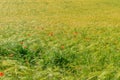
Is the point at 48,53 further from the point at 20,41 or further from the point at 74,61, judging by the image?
the point at 20,41

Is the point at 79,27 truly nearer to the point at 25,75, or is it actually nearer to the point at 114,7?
the point at 25,75

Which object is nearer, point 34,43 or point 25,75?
point 25,75

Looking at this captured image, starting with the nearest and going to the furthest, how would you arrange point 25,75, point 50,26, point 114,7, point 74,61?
1. point 25,75
2. point 74,61
3. point 50,26
4. point 114,7

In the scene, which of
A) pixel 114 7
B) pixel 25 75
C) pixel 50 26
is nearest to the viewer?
pixel 25 75

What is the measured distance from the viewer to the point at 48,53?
7.62 m

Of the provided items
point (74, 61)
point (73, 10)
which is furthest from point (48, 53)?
point (73, 10)

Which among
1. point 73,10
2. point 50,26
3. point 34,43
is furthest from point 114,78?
point 73,10

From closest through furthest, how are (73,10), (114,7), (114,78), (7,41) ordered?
(114,78) → (7,41) → (73,10) → (114,7)

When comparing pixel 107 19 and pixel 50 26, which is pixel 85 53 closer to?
pixel 50 26

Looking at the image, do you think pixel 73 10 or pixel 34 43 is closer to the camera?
pixel 34 43

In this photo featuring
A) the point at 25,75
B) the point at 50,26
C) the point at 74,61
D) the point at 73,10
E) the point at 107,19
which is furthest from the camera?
the point at 73,10

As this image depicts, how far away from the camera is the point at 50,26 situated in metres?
13.0

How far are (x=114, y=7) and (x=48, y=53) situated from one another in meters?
14.8

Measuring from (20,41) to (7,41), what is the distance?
41 centimetres
